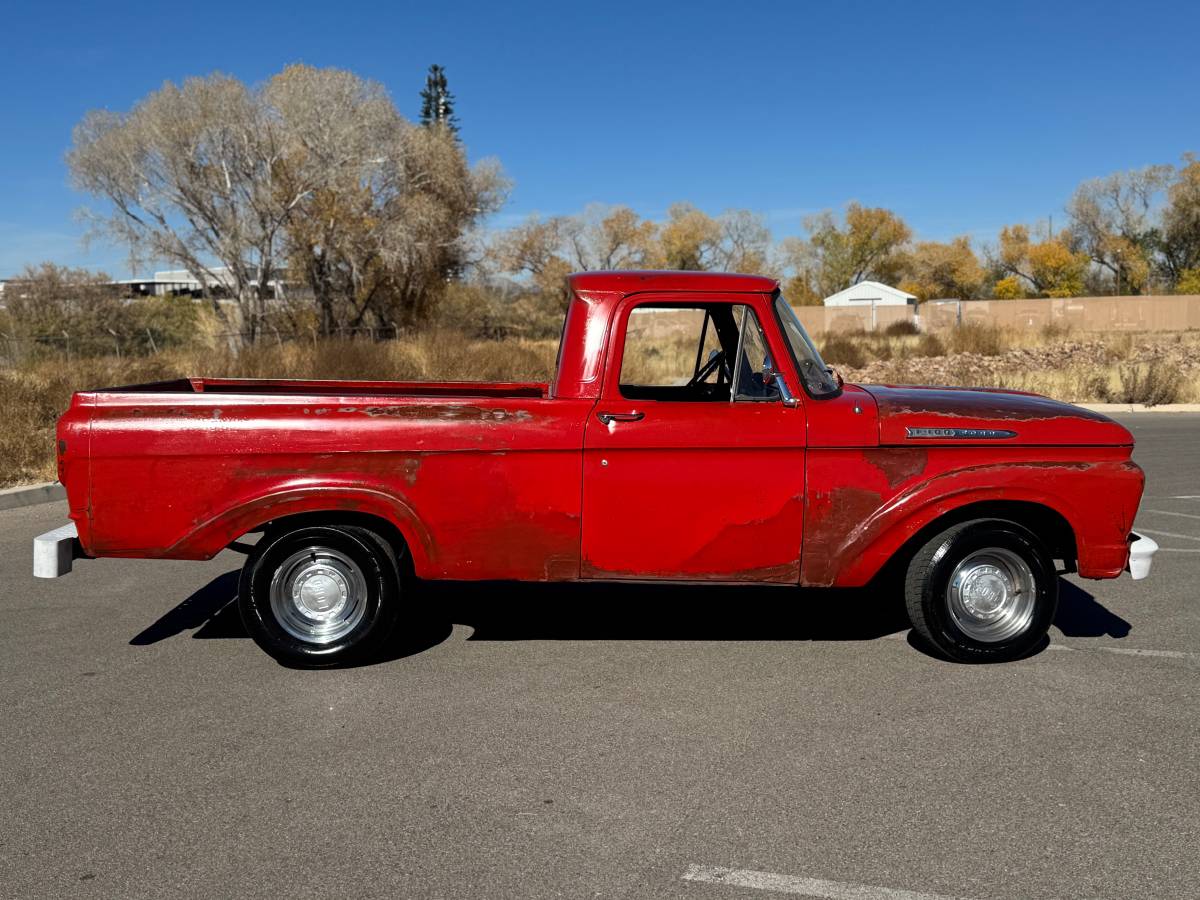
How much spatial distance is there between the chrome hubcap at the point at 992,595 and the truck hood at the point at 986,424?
578mm

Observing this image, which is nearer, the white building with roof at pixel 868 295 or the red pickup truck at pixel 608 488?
the red pickup truck at pixel 608 488

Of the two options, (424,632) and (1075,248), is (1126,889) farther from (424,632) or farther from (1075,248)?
(1075,248)

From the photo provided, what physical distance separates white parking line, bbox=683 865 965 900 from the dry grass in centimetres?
994

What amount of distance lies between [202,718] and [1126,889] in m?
3.61

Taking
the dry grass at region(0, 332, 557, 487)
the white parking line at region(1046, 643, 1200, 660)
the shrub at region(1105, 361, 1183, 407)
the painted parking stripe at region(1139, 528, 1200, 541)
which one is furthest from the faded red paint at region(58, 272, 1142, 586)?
the shrub at region(1105, 361, 1183, 407)

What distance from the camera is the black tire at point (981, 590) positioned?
204 inches

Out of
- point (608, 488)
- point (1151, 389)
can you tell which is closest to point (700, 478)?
point (608, 488)

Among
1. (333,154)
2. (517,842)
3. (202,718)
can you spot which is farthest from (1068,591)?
(333,154)

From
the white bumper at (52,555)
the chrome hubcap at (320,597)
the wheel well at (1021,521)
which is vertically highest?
the wheel well at (1021,521)

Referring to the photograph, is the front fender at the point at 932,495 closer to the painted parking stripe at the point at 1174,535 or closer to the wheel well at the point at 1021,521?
the wheel well at the point at 1021,521

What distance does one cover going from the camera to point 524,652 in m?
5.54

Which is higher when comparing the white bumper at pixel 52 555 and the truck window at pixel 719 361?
the truck window at pixel 719 361

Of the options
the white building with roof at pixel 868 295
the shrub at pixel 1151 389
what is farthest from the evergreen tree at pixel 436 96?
the shrub at pixel 1151 389

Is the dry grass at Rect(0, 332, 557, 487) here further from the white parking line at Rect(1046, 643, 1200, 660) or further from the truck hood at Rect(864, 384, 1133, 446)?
the white parking line at Rect(1046, 643, 1200, 660)
